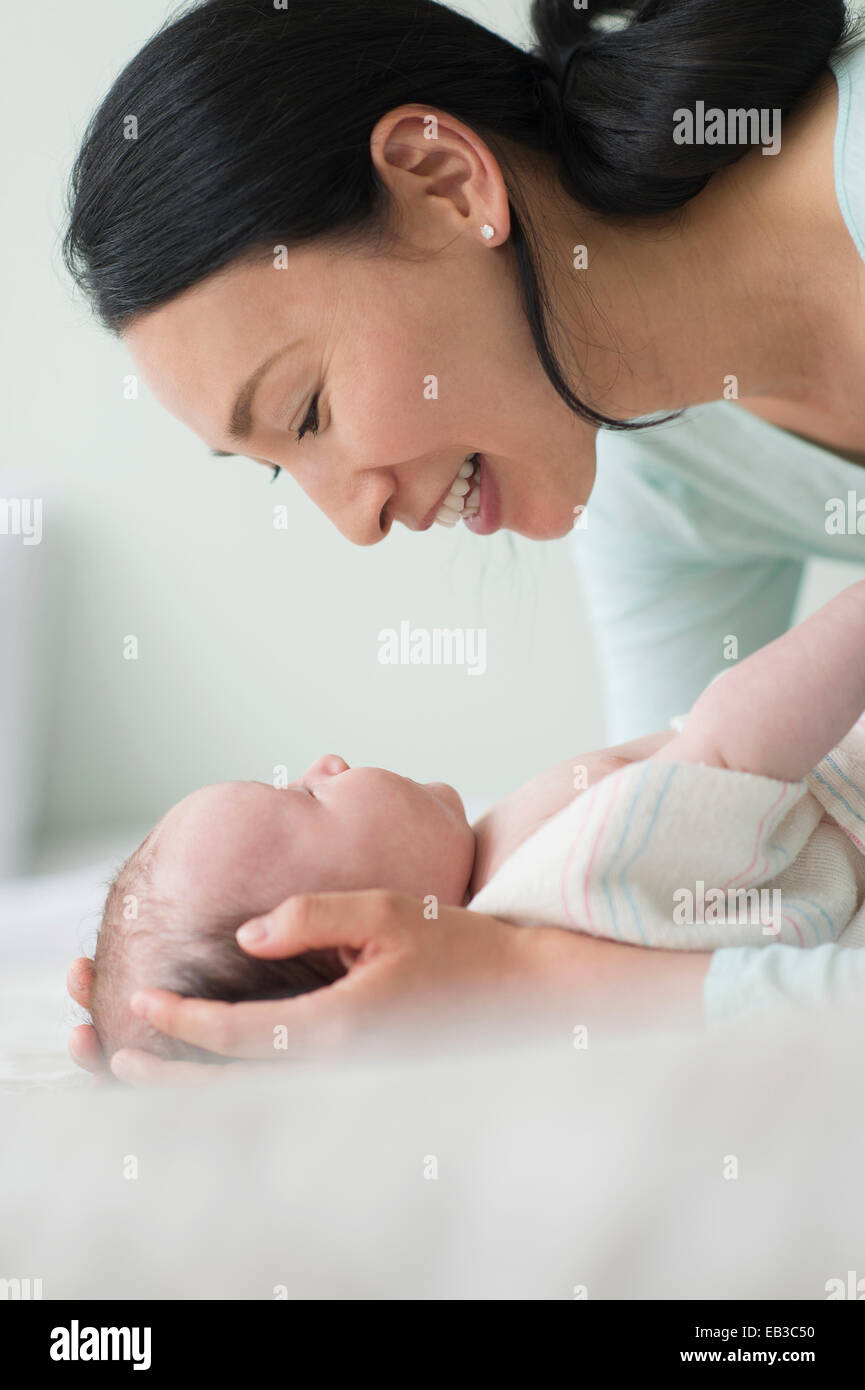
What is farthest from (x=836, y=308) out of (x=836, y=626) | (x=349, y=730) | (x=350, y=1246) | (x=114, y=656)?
(x=114, y=656)

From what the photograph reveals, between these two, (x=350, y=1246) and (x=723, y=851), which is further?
(x=723, y=851)

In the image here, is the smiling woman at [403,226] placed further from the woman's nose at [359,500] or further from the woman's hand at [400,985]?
the woman's hand at [400,985]

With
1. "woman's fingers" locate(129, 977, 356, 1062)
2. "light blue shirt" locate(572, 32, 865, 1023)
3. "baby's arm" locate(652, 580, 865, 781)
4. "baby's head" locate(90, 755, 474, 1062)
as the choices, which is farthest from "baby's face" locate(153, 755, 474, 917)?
"light blue shirt" locate(572, 32, 865, 1023)

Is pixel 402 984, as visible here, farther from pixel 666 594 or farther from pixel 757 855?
pixel 666 594

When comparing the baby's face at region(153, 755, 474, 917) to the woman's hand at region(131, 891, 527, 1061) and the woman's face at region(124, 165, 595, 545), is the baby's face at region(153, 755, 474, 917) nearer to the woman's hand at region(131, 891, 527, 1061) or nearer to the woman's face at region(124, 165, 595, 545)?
the woman's hand at region(131, 891, 527, 1061)

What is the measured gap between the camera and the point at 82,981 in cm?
89

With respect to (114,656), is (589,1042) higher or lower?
lower

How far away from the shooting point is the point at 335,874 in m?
0.86

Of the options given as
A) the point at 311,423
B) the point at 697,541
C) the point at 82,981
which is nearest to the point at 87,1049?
the point at 82,981

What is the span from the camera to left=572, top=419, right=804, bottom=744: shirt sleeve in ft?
4.94

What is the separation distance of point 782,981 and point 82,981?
1.72 feet

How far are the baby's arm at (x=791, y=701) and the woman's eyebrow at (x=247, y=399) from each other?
1.36 ft
